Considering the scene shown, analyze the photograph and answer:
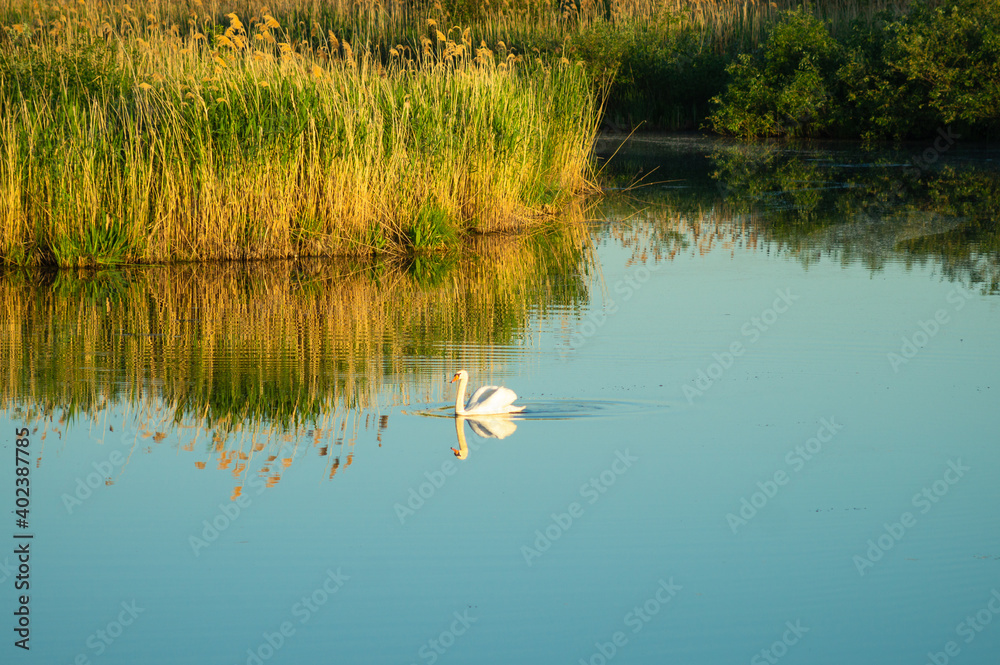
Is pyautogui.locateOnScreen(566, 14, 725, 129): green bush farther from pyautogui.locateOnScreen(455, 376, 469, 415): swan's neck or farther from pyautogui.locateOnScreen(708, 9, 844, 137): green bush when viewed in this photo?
pyautogui.locateOnScreen(455, 376, 469, 415): swan's neck

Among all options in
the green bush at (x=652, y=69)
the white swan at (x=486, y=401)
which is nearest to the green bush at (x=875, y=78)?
the green bush at (x=652, y=69)

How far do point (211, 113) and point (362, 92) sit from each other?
152 centimetres

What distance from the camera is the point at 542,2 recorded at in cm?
2709

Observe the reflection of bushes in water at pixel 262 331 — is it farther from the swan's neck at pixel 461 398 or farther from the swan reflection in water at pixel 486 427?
the swan reflection in water at pixel 486 427

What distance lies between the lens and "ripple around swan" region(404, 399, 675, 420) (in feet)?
22.2

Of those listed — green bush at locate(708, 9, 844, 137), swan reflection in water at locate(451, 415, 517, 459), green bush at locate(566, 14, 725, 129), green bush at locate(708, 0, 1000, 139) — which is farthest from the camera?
green bush at locate(566, 14, 725, 129)

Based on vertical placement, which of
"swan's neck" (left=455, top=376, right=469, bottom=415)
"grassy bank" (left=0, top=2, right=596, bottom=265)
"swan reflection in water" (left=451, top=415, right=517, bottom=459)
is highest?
"grassy bank" (left=0, top=2, right=596, bottom=265)

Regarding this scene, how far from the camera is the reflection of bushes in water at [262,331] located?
23.4 feet

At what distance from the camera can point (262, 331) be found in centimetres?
889

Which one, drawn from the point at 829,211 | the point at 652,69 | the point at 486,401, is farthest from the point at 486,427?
the point at 652,69

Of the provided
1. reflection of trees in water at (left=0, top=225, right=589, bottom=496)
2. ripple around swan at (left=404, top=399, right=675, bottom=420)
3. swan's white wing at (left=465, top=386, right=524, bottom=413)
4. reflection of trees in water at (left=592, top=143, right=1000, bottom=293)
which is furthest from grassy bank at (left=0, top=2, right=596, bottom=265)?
swan's white wing at (left=465, top=386, right=524, bottom=413)

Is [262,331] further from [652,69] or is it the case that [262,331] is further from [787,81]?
[652,69]

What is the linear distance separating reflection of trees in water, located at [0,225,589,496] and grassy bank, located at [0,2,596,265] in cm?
37

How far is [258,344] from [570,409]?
2667 mm
